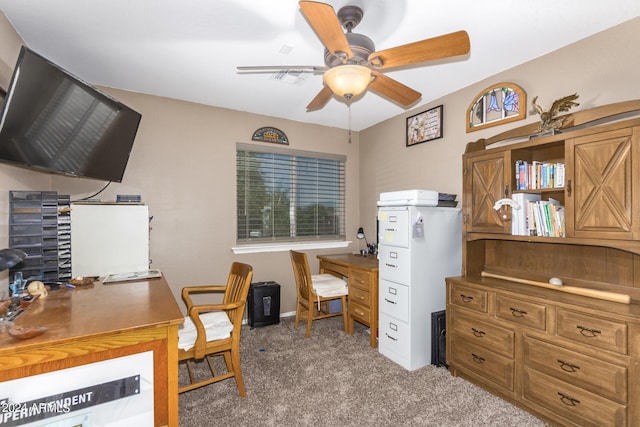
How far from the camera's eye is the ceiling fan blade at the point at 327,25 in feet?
4.29

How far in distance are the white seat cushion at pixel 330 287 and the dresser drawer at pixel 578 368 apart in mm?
1773

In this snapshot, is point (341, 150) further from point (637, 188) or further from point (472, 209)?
point (637, 188)

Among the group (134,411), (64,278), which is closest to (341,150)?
(64,278)

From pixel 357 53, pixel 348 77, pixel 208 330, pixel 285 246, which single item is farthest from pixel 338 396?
pixel 357 53

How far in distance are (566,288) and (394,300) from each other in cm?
126

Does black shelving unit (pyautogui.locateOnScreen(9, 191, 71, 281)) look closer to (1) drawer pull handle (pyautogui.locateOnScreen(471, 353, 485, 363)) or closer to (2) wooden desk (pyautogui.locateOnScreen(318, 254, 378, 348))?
(2) wooden desk (pyautogui.locateOnScreen(318, 254, 378, 348))

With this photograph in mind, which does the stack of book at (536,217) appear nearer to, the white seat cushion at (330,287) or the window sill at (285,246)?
the white seat cushion at (330,287)

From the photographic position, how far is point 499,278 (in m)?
2.49

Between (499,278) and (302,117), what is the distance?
2843 mm

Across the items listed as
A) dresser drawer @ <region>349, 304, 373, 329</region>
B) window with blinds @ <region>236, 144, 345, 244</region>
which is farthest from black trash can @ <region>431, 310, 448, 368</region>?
window with blinds @ <region>236, 144, 345, 244</region>

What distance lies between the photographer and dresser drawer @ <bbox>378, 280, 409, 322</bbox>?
8.83ft

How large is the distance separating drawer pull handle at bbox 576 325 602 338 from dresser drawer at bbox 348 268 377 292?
1.67 m

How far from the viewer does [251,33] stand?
6.98 ft

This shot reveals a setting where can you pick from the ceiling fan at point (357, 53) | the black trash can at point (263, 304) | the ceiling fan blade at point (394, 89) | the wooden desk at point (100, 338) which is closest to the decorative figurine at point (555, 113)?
the ceiling fan blade at point (394, 89)
